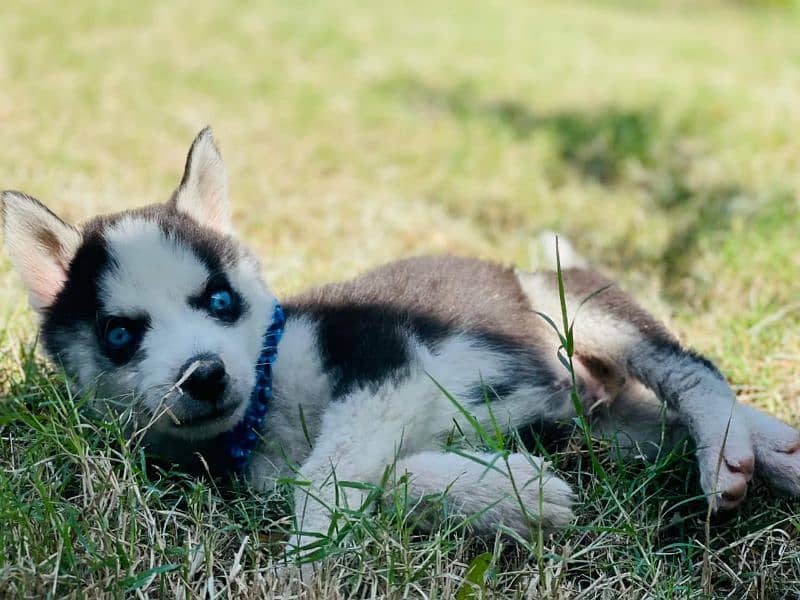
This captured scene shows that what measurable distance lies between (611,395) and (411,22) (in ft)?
31.8

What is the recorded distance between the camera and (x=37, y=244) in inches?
119

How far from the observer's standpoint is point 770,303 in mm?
4199

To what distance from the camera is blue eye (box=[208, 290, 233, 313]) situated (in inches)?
118

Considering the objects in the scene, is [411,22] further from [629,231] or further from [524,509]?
[524,509]

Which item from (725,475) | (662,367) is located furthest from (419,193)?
(725,475)

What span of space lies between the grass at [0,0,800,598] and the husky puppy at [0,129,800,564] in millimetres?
152

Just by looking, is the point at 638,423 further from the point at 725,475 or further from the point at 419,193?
the point at 419,193

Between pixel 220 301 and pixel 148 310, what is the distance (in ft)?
0.90

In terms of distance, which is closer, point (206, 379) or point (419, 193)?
point (206, 379)

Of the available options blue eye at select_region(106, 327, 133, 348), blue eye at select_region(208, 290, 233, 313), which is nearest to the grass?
blue eye at select_region(106, 327, 133, 348)

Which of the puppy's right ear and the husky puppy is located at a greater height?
the puppy's right ear

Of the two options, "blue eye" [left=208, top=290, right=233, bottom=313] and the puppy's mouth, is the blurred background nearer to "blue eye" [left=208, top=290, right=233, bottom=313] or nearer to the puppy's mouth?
"blue eye" [left=208, top=290, right=233, bottom=313]

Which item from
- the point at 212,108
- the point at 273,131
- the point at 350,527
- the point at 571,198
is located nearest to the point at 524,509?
the point at 350,527

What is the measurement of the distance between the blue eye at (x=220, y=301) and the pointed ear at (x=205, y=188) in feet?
1.42
